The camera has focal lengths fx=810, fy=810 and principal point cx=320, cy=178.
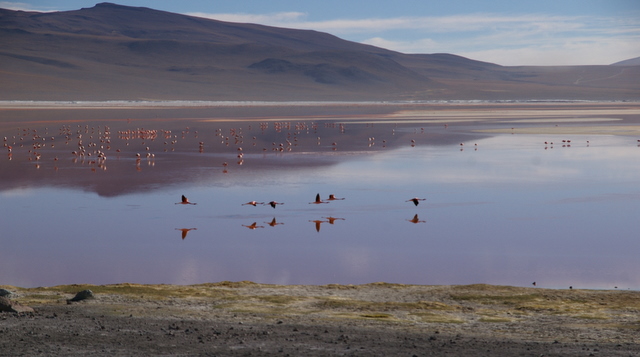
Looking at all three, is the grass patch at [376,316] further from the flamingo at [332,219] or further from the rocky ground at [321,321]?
the flamingo at [332,219]

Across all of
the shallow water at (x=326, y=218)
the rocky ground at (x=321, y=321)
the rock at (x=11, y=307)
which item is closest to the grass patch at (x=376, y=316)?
the rocky ground at (x=321, y=321)

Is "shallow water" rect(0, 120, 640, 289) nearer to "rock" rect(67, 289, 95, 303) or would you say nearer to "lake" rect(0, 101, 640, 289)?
"lake" rect(0, 101, 640, 289)

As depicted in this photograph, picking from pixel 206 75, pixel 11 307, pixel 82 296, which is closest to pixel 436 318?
pixel 82 296

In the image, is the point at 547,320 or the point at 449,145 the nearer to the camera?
the point at 547,320

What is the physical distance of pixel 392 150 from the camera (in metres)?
33.0

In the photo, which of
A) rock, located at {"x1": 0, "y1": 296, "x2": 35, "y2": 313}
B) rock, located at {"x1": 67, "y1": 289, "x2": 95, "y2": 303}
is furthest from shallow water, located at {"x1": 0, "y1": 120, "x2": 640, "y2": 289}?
rock, located at {"x1": 0, "y1": 296, "x2": 35, "y2": 313}

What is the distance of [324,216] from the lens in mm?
16984

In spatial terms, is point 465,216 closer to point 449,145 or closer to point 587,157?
point 587,157

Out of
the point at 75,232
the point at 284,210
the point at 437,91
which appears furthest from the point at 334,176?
the point at 437,91

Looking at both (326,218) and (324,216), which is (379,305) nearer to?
(326,218)

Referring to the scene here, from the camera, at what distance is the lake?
12570 mm

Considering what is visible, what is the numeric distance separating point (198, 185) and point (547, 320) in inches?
549

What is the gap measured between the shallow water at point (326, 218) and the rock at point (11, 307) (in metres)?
2.49

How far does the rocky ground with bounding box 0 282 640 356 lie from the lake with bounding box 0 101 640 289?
3.46ft
